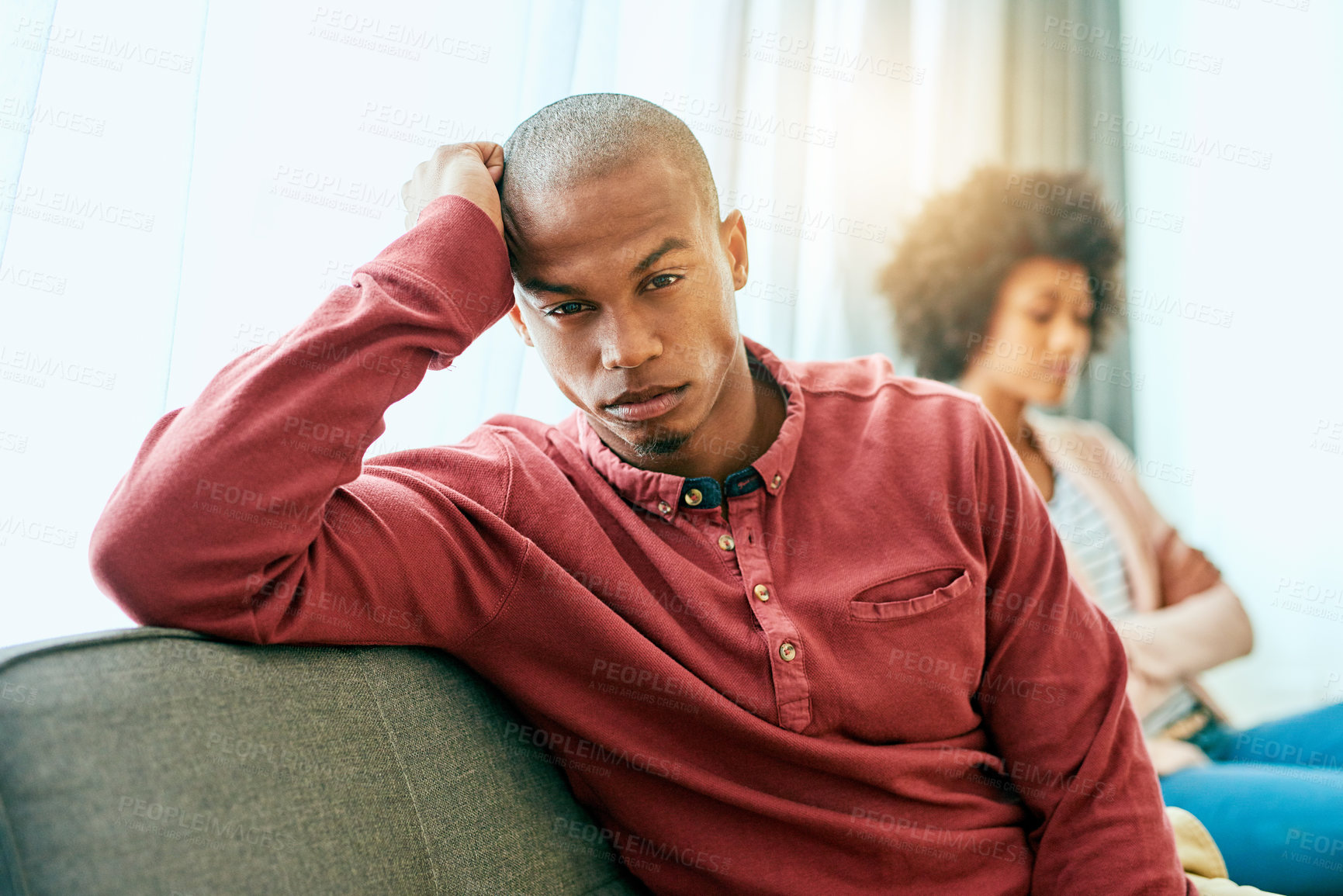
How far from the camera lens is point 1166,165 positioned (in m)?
2.35

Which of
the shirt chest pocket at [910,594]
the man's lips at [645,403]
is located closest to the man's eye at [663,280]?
the man's lips at [645,403]

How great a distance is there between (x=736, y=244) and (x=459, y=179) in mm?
387

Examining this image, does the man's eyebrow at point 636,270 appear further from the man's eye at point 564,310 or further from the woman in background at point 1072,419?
the woman in background at point 1072,419

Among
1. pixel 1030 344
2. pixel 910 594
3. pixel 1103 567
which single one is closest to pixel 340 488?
pixel 910 594

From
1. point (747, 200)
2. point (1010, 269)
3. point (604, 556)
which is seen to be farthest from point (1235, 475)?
point (604, 556)

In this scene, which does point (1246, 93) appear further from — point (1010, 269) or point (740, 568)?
point (740, 568)

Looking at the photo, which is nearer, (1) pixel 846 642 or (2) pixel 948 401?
(1) pixel 846 642

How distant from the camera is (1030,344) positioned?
2.16m

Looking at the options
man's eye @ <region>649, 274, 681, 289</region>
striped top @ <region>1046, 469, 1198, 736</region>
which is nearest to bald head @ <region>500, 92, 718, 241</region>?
man's eye @ <region>649, 274, 681, 289</region>

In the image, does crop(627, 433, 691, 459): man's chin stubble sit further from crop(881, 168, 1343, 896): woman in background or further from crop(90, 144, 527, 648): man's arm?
crop(881, 168, 1343, 896): woman in background

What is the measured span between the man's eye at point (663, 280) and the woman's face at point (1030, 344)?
1.27 metres

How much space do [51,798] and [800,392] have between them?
2.80 ft

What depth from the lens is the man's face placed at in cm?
102

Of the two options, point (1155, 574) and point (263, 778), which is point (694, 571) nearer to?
point (263, 778)
